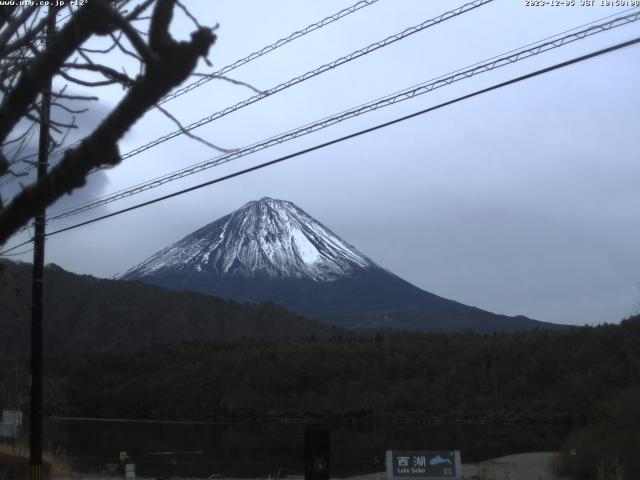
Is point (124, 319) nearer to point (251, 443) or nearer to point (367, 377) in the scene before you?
point (367, 377)

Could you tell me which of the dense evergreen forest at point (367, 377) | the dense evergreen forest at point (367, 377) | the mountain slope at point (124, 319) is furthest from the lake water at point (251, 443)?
the mountain slope at point (124, 319)

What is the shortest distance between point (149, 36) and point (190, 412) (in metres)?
75.1

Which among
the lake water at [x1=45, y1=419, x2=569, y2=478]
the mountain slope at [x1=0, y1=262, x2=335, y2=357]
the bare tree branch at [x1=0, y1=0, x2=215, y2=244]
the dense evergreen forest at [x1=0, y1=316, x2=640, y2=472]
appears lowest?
the lake water at [x1=45, y1=419, x2=569, y2=478]

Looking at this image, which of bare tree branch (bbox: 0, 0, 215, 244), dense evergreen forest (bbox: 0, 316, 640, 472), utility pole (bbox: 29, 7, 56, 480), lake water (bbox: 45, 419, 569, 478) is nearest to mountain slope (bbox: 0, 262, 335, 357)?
dense evergreen forest (bbox: 0, 316, 640, 472)

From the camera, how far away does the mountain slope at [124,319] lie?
102750 mm

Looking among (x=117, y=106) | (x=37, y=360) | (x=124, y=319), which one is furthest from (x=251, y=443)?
(x=124, y=319)

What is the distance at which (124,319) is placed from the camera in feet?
358

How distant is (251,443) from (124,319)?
6257 cm

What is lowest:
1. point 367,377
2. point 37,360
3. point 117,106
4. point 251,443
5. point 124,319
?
point 251,443

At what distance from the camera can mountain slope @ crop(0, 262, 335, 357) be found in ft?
337

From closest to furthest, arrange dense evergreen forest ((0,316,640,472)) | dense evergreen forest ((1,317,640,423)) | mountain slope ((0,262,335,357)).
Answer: dense evergreen forest ((0,316,640,472))
dense evergreen forest ((1,317,640,423))
mountain slope ((0,262,335,357))

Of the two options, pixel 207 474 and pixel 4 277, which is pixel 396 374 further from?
pixel 4 277

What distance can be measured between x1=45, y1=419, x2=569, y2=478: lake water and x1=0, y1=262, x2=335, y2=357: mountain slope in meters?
37.8

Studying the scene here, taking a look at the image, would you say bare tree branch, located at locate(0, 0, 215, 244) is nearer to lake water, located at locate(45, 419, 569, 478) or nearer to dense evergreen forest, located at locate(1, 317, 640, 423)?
lake water, located at locate(45, 419, 569, 478)
